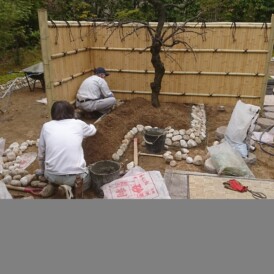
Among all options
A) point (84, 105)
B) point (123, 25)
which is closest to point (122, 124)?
point (84, 105)

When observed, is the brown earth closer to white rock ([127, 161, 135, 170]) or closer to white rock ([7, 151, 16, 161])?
white rock ([127, 161, 135, 170])

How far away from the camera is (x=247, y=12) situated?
15.3 metres

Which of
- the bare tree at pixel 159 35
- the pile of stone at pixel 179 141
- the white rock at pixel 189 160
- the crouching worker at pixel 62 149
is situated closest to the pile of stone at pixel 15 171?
the crouching worker at pixel 62 149

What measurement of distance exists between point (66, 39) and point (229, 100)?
4.44m

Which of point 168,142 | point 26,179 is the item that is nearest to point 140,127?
point 168,142

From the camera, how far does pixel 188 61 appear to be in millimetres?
7758

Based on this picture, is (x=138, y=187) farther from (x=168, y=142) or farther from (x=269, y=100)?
(x=269, y=100)

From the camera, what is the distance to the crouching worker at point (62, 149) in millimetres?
3637

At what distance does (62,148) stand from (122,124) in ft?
8.89

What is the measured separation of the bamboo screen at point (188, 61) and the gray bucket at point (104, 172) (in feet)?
9.61

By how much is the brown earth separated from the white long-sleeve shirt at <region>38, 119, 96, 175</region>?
0.58m

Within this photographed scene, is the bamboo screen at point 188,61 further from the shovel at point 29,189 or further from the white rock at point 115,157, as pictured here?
the shovel at point 29,189

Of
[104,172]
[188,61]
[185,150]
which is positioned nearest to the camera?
[104,172]

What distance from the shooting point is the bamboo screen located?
23.7ft
